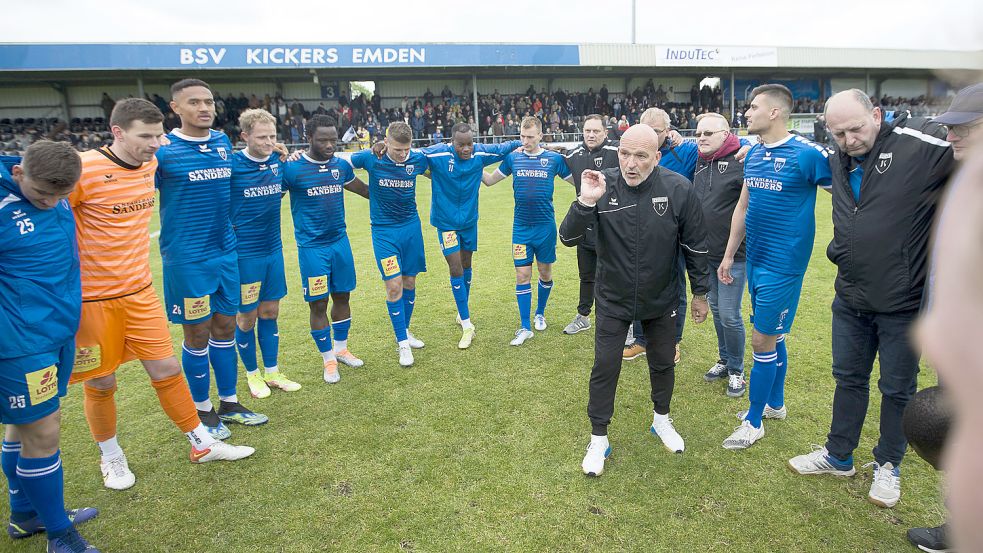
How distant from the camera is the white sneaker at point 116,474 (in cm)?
401

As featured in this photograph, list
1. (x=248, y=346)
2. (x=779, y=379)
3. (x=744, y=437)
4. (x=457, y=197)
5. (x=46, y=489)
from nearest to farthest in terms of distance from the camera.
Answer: (x=46, y=489), (x=744, y=437), (x=779, y=379), (x=248, y=346), (x=457, y=197)

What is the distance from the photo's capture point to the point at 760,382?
4316mm

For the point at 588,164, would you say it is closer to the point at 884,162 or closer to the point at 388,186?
the point at 388,186

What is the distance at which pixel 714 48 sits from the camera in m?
30.7

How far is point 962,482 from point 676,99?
37222mm

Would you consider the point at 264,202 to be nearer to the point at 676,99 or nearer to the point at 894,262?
the point at 894,262

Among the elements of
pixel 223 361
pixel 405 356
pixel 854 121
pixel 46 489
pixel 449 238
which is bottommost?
pixel 405 356

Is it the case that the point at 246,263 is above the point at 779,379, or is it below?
above

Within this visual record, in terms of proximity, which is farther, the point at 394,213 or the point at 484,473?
the point at 394,213

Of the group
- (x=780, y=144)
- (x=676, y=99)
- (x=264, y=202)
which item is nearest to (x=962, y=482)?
(x=780, y=144)

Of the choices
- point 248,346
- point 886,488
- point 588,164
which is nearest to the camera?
point 886,488

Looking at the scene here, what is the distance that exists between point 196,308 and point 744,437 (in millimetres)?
4341

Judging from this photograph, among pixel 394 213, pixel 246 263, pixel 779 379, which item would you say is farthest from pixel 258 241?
pixel 779 379

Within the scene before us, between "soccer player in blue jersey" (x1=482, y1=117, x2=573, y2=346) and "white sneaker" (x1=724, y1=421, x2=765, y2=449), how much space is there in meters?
2.67
